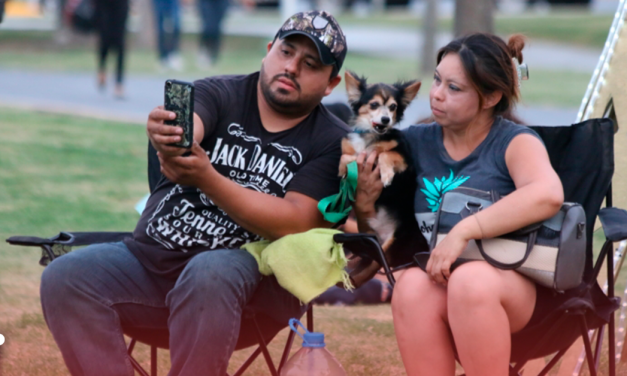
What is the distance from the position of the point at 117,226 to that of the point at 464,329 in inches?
164

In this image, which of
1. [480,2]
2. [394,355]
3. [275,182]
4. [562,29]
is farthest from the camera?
[562,29]

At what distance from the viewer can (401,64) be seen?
1717cm

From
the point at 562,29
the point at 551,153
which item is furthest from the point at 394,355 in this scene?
the point at 562,29

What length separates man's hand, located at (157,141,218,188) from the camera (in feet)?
8.20

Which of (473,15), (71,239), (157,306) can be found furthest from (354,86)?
(473,15)

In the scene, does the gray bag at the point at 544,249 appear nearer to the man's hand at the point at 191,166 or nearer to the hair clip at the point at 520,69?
the hair clip at the point at 520,69

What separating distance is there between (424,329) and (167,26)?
47.8 feet

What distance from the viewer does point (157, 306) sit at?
9.12 ft

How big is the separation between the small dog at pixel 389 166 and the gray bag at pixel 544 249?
354mm

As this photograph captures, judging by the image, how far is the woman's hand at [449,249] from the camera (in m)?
2.47

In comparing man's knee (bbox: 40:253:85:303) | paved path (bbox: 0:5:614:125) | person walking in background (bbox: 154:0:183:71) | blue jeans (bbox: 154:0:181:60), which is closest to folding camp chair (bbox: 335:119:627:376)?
man's knee (bbox: 40:253:85:303)

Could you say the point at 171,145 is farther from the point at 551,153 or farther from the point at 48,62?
the point at 48,62

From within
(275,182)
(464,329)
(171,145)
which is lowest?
(464,329)

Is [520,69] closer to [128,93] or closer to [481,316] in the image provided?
[481,316]
